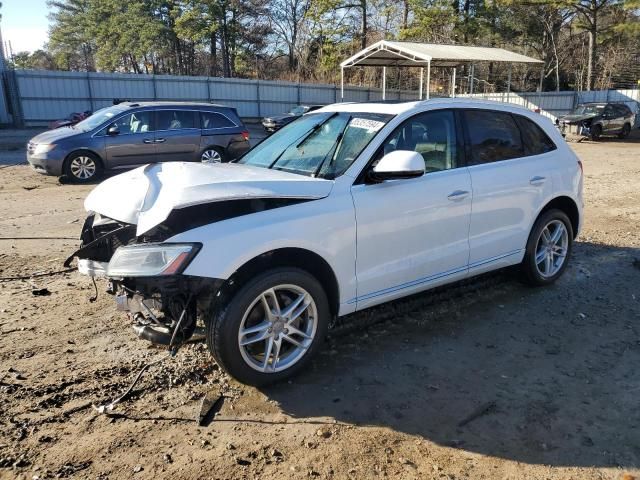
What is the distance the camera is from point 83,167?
11.9 m

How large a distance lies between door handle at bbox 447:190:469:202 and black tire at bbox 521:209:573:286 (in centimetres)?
120

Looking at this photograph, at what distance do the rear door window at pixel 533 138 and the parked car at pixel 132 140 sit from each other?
7.95 m

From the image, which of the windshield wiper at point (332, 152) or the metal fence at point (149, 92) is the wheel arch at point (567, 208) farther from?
the metal fence at point (149, 92)

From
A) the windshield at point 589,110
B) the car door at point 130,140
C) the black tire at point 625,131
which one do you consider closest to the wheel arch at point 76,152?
the car door at point 130,140

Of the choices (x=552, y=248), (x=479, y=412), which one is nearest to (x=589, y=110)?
(x=552, y=248)

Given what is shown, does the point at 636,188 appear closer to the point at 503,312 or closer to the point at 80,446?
the point at 503,312

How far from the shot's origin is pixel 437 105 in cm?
447

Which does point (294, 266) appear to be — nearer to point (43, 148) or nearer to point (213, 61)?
point (43, 148)

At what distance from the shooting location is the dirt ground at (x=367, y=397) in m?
2.90

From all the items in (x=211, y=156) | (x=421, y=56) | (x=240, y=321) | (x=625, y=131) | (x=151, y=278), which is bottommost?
(x=625, y=131)

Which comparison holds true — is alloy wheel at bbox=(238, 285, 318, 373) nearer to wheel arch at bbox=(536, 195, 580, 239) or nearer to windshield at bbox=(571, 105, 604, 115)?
wheel arch at bbox=(536, 195, 580, 239)

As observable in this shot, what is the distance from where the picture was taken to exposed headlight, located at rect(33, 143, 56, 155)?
38.1 ft

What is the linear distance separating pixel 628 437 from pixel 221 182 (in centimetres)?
289

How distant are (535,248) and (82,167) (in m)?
A: 10.0
